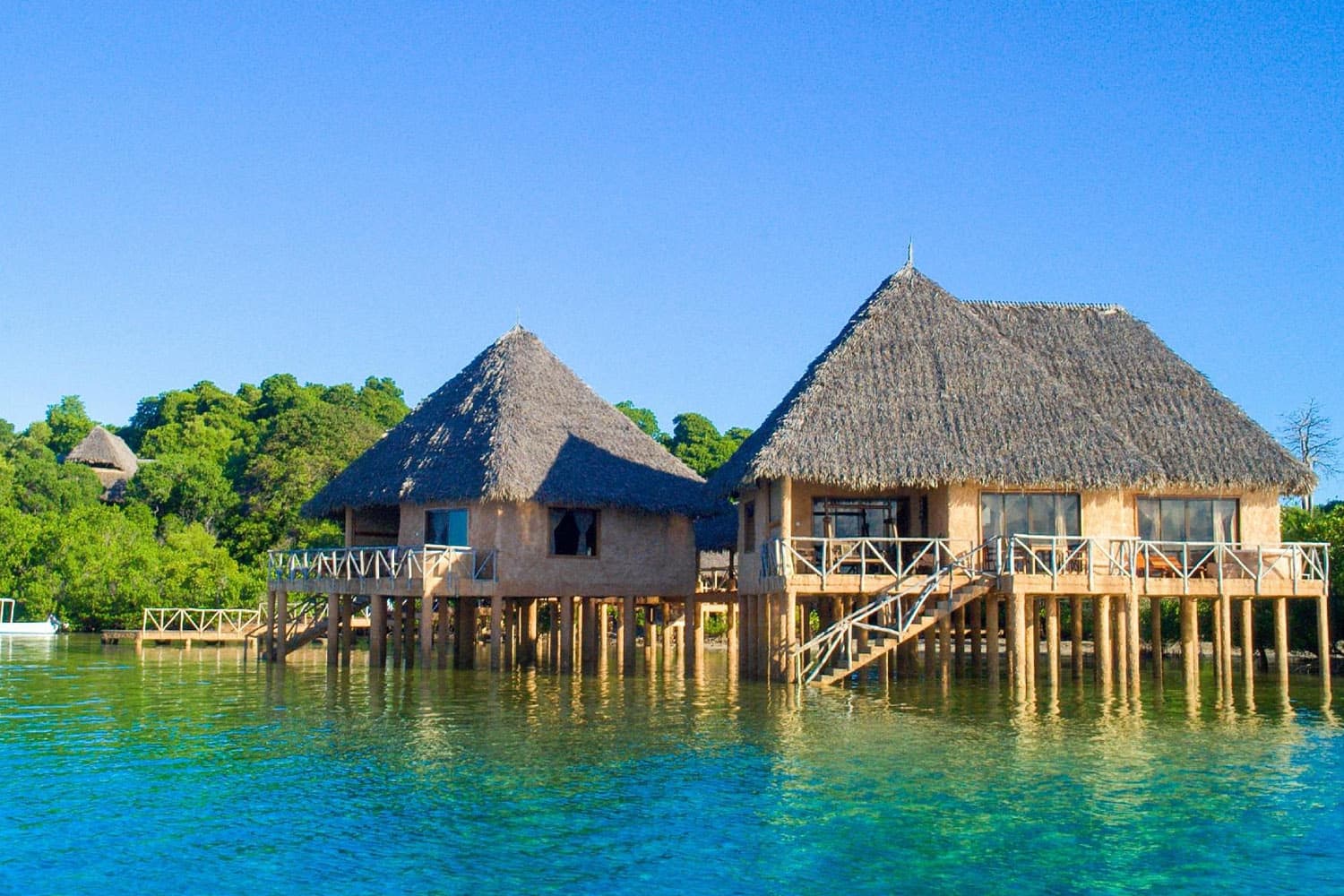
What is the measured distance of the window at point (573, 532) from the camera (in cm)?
2611

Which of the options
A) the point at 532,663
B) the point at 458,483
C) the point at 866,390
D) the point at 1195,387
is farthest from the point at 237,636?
the point at 1195,387

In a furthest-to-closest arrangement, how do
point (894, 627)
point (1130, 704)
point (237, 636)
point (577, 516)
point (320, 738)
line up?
point (237, 636)
point (577, 516)
point (894, 627)
point (1130, 704)
point (320, 738)

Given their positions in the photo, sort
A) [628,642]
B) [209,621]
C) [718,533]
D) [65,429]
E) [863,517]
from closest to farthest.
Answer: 1. [863,517]
2. [628,642]
3. [718,533]
4. [209,621]
5. [65,429]

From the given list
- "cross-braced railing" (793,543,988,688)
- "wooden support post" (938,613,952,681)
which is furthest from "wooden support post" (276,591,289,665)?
"wooden support post" (938,613,952,681)

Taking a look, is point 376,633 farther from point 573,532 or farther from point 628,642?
point 628,642

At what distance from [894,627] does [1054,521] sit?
3640mm

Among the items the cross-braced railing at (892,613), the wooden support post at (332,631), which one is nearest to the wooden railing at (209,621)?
the wooden support post at (332,631)

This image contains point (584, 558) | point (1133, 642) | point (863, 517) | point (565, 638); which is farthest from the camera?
point (584, 558)

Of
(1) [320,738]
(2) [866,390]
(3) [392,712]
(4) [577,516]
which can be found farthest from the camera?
(4) [577,516]

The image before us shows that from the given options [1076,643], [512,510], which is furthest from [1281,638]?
[512,510]

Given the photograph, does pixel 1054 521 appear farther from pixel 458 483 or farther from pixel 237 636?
pixel 237 636

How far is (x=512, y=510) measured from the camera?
25375 mm

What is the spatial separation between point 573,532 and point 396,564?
3706mm

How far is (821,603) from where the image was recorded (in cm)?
2558
